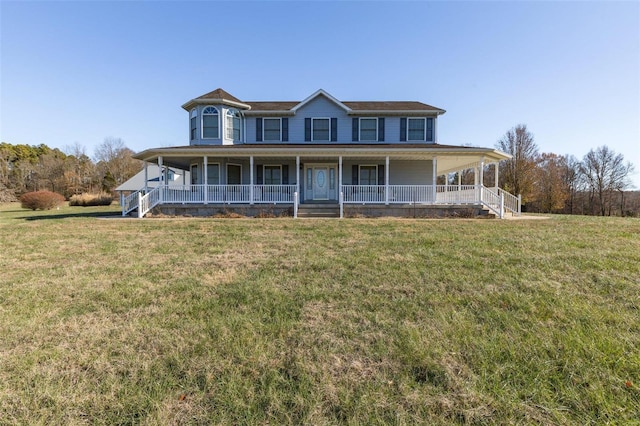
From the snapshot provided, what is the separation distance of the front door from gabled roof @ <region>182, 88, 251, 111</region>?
556 centimetres

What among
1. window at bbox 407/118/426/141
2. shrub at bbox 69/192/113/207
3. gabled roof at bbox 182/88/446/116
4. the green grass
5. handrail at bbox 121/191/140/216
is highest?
gabled roof at bbox 182/88/446/116

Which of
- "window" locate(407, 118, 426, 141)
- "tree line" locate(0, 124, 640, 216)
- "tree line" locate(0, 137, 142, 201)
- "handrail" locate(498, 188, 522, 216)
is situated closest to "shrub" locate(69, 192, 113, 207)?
"tree line" locate(0, 124, 640, 216)

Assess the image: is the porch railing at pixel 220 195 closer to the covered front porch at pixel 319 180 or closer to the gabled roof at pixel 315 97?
the covered front porch at pixel 319 180

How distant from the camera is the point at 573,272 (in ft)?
15.2

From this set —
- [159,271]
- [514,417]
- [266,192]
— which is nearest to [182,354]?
[514,417]

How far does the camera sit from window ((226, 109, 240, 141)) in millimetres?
17461

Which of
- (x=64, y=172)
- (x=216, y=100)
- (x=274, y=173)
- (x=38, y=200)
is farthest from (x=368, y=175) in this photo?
(x=64, y=172)

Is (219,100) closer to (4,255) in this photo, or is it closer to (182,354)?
(4,255)

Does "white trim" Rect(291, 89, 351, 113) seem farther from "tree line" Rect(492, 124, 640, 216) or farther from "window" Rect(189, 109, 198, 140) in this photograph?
"tree line" Rect(492, 124, 640, 216)

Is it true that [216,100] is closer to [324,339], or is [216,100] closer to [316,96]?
[316,96]

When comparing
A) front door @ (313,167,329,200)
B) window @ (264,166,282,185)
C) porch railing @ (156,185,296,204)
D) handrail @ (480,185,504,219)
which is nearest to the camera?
handrail @ (480,185,504,219)

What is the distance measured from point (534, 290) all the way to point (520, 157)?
38536 millimetres

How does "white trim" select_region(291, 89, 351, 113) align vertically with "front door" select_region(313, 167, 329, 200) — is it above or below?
above

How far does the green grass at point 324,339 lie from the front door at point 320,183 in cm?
1147
